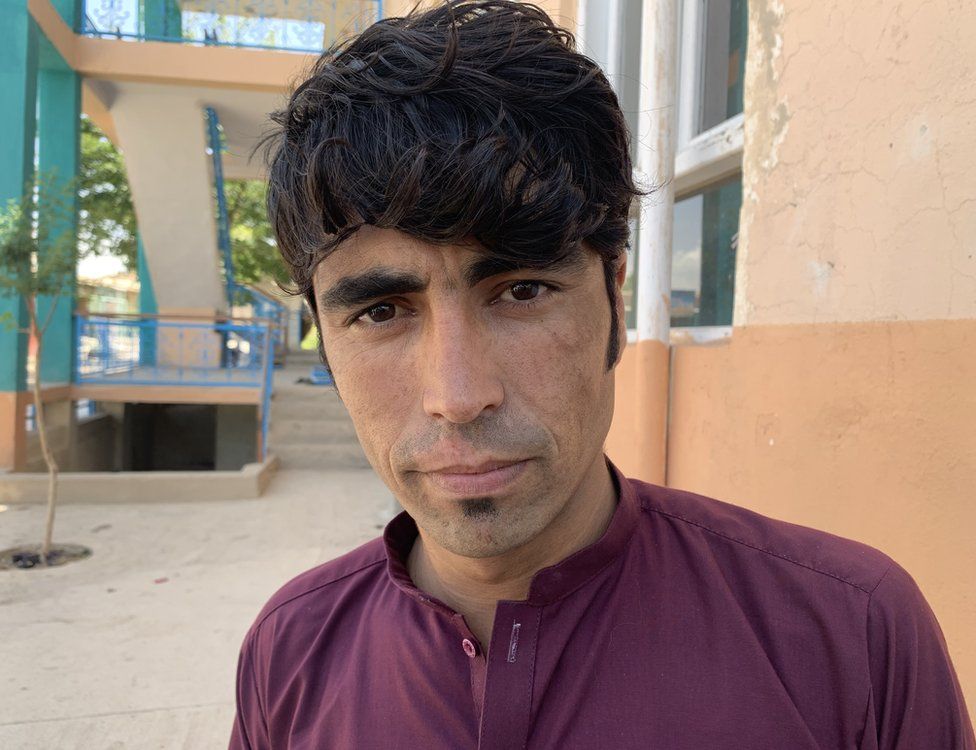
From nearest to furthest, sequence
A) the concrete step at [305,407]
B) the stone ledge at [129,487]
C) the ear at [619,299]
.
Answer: the ear at [619,299]
the stone ledge at [129,487]
the concrete step at [305,407]

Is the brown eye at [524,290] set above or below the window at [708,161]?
below

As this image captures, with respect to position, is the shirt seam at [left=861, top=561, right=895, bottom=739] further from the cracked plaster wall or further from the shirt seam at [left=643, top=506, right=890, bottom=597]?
the cracked plaster wall

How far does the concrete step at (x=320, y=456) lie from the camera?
28.8 feet

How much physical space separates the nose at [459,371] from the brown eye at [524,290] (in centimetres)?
7

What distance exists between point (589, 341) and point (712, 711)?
0.50 metres

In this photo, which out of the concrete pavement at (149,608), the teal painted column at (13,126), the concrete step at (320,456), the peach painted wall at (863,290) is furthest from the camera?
the concrete step at (320,456)

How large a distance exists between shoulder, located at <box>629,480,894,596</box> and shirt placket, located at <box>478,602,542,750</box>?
28cm

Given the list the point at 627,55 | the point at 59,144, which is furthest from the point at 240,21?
the point at 627,55

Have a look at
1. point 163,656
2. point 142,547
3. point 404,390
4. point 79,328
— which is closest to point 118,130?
point 79,328

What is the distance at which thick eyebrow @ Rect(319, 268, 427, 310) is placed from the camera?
0.99m

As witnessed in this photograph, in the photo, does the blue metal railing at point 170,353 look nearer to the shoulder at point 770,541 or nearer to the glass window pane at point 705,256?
the glass window pane at point 705,256

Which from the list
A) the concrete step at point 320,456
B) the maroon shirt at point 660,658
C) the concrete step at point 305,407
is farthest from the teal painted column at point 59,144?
the maroon shirt at point 660,658

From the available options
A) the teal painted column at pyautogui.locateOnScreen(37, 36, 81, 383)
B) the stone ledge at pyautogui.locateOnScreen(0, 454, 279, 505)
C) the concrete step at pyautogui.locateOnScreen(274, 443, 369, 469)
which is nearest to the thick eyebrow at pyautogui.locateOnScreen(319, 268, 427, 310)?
the stone ledge at pyautogui.locateOnScreen(0, 454, 279, 505)

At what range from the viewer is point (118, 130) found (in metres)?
10.5
